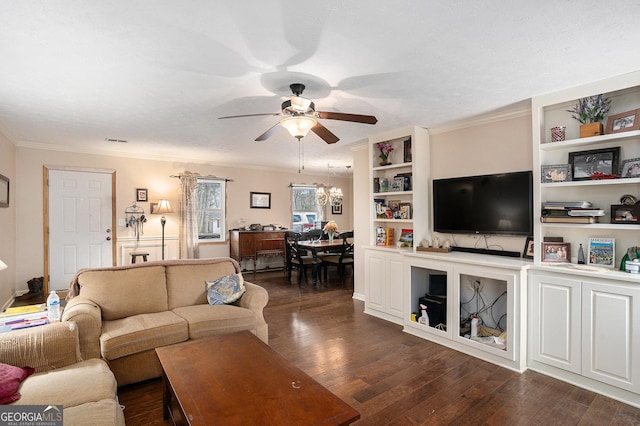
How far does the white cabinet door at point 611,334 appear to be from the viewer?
7.63 feet

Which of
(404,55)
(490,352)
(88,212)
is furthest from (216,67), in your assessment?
(88,212)

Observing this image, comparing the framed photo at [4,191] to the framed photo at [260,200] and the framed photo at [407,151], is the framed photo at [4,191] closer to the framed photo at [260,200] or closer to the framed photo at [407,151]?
the framed photo at [260,200]

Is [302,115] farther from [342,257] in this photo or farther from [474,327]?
[342,257]

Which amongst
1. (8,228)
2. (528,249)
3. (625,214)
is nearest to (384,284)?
(528,249)

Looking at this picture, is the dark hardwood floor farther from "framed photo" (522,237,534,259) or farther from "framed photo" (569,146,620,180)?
"framed photo" (569,146,620,180)

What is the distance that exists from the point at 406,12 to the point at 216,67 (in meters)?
1.41

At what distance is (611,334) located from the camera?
7.95 ft

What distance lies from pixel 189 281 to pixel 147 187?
358cm

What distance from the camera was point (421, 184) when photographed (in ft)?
13.2

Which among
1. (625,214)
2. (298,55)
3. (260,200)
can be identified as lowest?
(625,214)

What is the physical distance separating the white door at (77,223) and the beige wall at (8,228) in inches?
18.3

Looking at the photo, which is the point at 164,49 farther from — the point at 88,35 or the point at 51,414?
the point at 51,414

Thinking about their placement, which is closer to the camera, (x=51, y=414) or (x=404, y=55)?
(x=51, y=414)

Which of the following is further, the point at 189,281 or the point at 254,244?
the point at 254,244
